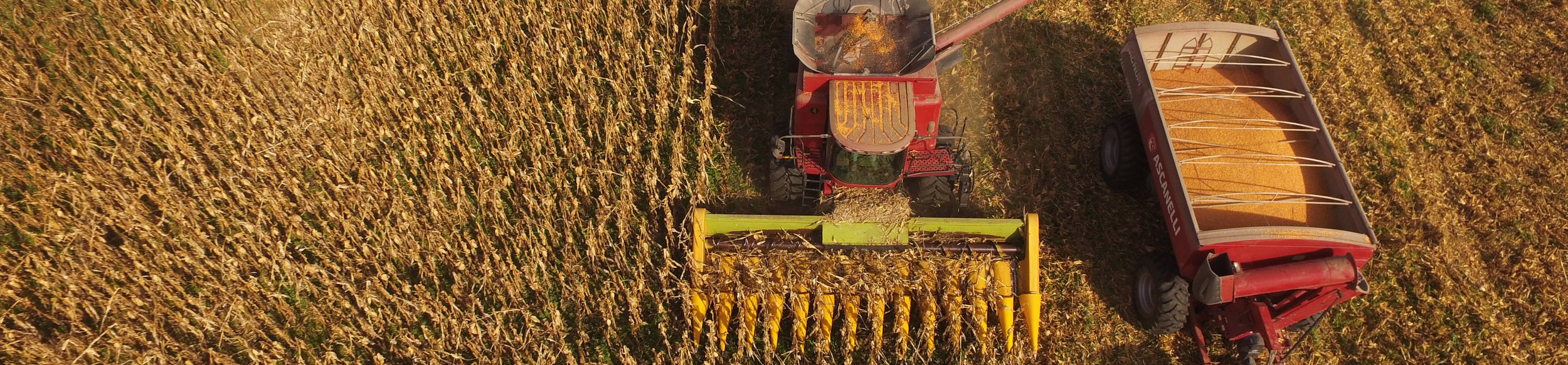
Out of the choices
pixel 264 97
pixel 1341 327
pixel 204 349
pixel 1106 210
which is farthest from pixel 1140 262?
pixel 264 97

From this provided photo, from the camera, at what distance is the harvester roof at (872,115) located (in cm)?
754

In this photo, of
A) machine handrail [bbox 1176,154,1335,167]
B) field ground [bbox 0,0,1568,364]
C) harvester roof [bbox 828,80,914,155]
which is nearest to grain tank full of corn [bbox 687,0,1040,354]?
harvester roof [bbox 828,80,914,155]

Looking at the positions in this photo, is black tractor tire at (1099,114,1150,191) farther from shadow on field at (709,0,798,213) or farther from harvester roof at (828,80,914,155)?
shadow on field at (709,0,798,213)

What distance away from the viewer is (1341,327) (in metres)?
8.63

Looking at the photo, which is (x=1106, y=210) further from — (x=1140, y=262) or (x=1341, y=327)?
(x=1341, y=327)

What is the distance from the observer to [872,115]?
7734 mm

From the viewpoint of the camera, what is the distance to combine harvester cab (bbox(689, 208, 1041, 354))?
775cm

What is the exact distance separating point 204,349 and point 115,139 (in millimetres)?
2791

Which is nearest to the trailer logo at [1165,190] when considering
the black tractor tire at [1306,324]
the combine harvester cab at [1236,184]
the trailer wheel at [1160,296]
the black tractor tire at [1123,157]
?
the combine harvester cab at [1236,184]

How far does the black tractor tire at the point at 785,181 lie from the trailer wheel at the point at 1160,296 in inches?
147

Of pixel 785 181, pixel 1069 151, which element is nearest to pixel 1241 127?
pixel 1069 151

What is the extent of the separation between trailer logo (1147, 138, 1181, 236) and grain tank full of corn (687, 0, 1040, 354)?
1.33 m

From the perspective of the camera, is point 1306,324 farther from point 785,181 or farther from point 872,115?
point 785,181

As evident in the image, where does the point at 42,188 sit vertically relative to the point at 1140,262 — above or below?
above
